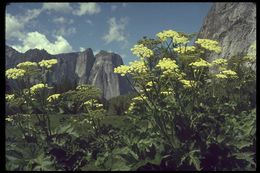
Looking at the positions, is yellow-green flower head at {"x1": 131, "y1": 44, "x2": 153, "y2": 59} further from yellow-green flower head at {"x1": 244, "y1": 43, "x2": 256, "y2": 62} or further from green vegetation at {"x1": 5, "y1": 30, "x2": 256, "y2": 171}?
yellow-green flower head at {"x1": 244, "y1": 43, "x2": 256, "y2": 62}

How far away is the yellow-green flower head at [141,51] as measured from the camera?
924 cm

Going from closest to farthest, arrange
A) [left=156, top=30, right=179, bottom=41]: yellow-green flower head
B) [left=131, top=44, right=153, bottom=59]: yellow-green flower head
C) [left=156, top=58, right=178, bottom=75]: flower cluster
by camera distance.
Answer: [left=156, top=58, right=178, bottom=75]: flower cluster
[left=131, top=44, right=153, bottom=59]: yellow-green flower head
[left=156, top=30, right=179, bottom=41]: yellow-green flower head

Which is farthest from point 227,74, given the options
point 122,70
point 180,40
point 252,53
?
point 122,70

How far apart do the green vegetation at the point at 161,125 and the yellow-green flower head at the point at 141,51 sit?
22 mm

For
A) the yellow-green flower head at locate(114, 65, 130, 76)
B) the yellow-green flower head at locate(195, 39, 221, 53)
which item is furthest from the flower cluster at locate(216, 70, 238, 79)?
the yellow-green flower head at locate(114, 65, 130, 76)

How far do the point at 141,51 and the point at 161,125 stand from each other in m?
1.79

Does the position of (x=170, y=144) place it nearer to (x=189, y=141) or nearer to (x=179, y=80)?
(x=189, y=141)

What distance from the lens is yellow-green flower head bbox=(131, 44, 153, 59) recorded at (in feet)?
30.3

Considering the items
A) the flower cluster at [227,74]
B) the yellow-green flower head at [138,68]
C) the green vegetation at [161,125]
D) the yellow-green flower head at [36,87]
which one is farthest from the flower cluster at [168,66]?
the yellow-green flower head at [36,87]

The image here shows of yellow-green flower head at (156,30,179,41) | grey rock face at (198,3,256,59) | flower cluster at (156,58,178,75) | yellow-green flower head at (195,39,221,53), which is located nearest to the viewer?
flower cluster at (156,58,178,75)

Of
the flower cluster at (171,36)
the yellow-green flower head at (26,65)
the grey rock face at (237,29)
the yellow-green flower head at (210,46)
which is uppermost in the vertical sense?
the grey rock face at (237,29)

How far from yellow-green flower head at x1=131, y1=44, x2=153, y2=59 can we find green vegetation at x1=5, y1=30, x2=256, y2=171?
0.07 ft

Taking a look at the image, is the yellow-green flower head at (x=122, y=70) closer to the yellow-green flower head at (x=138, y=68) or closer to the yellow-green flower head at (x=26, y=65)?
the yellow-green flower head at (x=138, y=68)

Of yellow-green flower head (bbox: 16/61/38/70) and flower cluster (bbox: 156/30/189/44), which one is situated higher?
flower cluster (bbox: 156/30/189/44)
